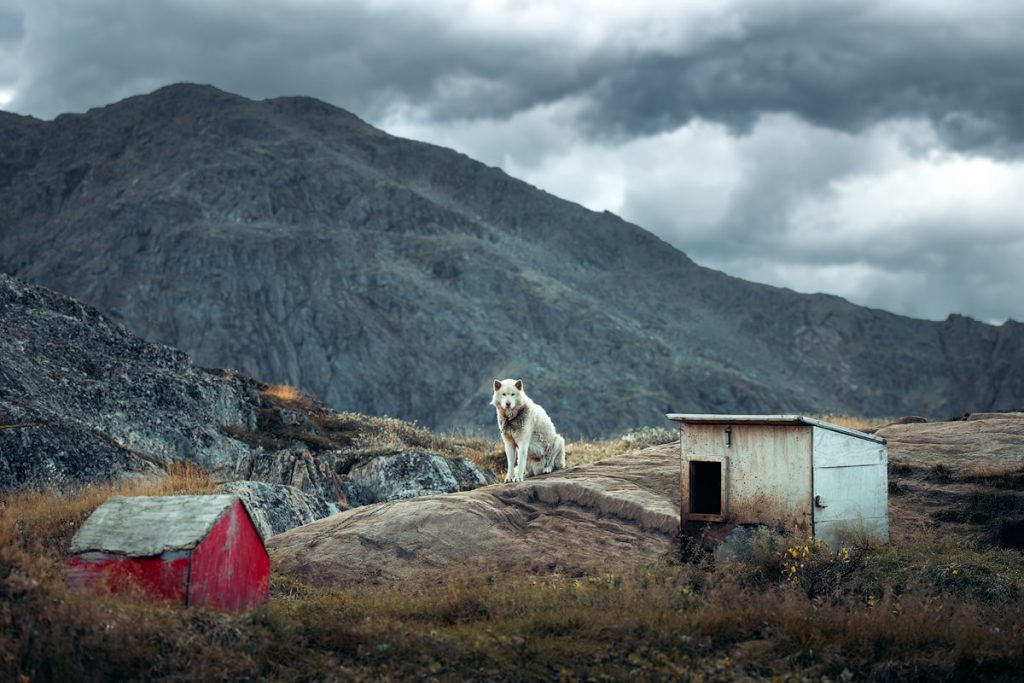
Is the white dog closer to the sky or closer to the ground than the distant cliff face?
closer to the ground

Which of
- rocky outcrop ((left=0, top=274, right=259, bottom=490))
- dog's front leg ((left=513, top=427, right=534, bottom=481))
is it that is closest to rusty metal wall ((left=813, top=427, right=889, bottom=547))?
dog's front leg ((left=513, top=427, right=534, bottom=481))

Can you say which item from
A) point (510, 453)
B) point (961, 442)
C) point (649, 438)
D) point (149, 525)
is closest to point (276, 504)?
point (510, 453)

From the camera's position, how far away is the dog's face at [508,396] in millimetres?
19250

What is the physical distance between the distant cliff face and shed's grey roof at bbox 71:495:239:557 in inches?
3453

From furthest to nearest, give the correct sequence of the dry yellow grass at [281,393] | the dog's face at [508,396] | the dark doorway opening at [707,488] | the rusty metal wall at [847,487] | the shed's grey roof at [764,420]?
the dry yellow grass at [281,393]
the dog's face at [508,396]
the dark doorway opening at [707,488]
the rusty metal wall at [847,487]
the shed's grey roof at [764,420]

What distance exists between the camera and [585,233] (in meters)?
146

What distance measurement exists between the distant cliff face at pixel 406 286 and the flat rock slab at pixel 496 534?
82.1 metres

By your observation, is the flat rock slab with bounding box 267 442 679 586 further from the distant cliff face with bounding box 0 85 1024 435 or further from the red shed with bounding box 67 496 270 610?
the distant cliff face with bounding box 0 85 1024 435

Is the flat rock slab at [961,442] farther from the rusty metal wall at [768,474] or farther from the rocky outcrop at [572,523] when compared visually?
the rusty metal wall at [768,474]

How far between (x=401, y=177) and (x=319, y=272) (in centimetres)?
3158

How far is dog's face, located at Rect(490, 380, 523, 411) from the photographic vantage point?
1925cm

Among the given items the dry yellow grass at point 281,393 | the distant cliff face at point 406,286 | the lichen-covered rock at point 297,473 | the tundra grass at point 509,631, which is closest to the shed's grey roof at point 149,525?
the tundra grass at point 509,631

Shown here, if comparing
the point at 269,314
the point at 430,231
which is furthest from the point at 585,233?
the point at 269,314

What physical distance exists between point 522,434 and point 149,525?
913 centimetres
